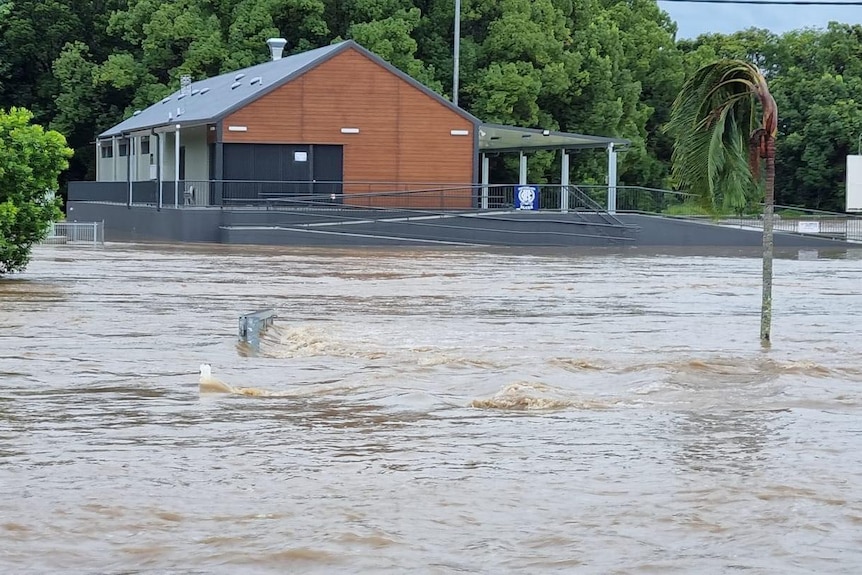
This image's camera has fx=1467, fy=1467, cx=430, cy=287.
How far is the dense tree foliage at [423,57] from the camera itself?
6538cm

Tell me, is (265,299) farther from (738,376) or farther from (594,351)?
(738,376)

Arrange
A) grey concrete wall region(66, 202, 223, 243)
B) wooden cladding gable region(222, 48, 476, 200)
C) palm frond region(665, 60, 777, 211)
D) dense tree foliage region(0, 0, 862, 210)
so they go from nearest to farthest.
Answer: palm frond region(665, 60, 777, 211) → grey concrete wall region(66, 202, 223, 243) → wooden cladding gable region(222, 48, 476, 200) → dense tree foliage region(0, 0, 862, 210)

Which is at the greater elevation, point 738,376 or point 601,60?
point 601,60

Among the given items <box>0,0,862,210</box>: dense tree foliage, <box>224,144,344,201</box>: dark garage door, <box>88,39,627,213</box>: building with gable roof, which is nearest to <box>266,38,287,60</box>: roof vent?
<box>88,39,627,213</box>: building with gable roof

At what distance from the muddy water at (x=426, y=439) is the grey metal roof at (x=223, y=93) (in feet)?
89.2

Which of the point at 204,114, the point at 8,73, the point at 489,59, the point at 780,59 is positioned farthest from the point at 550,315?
the point at 780,59

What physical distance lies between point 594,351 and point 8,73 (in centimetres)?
6206

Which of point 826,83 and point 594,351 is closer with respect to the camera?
point 594,351

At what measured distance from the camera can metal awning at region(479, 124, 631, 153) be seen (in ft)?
174

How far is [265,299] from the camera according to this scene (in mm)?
23734

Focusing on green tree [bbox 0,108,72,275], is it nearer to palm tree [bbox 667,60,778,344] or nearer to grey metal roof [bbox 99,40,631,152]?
palm tree [bbox 667,60,778,344]

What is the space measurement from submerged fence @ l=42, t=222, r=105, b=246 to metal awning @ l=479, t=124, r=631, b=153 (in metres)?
14.2

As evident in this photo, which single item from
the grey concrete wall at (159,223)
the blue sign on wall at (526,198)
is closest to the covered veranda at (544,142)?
the blue sign on wall at (526,198)

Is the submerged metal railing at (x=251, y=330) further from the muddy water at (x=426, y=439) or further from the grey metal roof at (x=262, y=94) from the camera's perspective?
the grey metal roof at (x=262, y=94)
